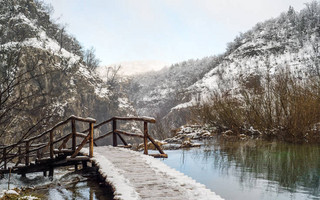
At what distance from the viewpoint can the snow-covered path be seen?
4289mm

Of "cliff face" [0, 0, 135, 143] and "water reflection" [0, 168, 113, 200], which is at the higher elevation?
"cliff face" [0, 0, 135, 143]

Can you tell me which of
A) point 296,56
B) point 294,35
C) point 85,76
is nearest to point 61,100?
Result: point 85,76

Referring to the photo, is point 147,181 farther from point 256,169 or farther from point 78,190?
point 256,169

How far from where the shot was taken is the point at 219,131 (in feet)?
60.1

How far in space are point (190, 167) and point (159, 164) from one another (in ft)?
10.3

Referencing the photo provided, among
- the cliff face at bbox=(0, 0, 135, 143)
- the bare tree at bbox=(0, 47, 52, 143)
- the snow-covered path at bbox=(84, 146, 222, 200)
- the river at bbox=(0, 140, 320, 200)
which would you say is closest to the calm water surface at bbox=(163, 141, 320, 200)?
the river at bbox=(0, 140, 320, 200)

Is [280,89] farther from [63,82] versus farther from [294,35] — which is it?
[294,35]

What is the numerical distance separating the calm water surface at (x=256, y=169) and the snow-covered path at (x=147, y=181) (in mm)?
1717

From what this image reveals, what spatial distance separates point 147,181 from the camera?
518 centimetres

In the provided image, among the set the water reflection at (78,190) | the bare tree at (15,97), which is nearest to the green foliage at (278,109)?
the water reflection at (78,190)

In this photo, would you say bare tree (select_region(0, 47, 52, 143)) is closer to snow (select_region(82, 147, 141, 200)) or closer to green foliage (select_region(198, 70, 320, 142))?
snow (select_region(82, 147, 141, 200))

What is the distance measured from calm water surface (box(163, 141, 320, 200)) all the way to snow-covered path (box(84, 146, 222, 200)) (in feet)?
5.63

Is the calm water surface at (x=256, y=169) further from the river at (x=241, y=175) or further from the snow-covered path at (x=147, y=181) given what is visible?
the snow-covered path at (x=147, y=181)

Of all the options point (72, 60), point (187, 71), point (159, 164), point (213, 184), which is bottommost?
point (213, 184)
